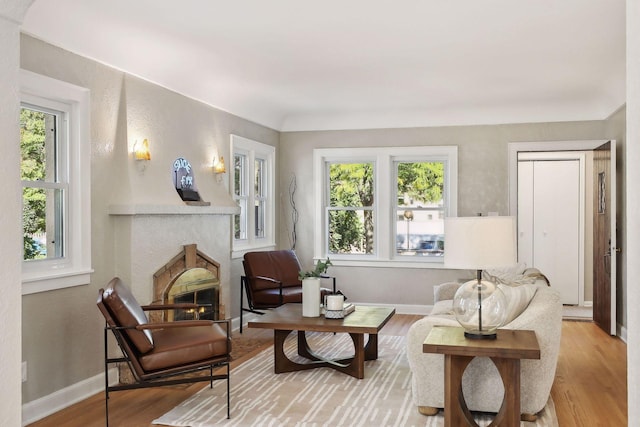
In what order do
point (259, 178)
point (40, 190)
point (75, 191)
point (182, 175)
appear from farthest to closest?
point (259, 178) < point (182, 175) < point (75, 191) < point (40, 190)

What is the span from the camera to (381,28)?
427cm

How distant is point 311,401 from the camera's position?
4121 millimetres

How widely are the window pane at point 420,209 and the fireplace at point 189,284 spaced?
2934mm

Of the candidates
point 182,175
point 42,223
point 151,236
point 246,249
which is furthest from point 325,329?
point 246,249

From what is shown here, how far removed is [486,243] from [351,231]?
16.3ft

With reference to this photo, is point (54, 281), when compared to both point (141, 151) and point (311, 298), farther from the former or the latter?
point (311, 298)

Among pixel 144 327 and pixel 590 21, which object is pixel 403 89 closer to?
pixel 590 21

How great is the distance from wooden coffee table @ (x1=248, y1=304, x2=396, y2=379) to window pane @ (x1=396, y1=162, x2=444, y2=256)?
2.75 metres

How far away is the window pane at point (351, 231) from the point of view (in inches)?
318

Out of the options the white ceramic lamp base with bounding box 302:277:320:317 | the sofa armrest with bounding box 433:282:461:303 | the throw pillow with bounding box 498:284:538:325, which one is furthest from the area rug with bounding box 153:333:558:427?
the sofa armrest with bounding box 433:282:461:303

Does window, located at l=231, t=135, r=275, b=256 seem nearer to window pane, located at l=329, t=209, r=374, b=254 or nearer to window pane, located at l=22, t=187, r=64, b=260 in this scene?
window pane, located at l=329, t=209, r=374, b=254

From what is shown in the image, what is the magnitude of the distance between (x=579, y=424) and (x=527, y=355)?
Result: 0.96 meters

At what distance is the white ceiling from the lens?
12.7 feet

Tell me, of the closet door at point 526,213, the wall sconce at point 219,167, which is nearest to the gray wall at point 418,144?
the closet door at point 526,213
